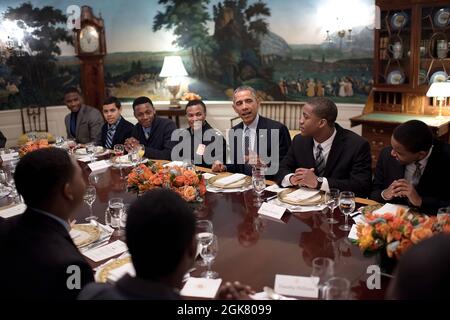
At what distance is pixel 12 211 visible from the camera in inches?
100

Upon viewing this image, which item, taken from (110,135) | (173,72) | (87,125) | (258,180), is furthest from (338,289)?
(173,72)

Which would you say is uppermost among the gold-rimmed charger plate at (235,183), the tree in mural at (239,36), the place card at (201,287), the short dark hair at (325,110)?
the tree in mural at (239,36)

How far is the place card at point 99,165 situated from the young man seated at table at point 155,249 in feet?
7.78

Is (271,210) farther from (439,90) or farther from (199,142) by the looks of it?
(439,90)

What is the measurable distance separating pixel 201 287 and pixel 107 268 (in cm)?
42

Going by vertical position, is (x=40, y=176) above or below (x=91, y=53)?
below

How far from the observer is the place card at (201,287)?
1624mm

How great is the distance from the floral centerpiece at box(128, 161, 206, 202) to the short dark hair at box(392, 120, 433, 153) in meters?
1.20

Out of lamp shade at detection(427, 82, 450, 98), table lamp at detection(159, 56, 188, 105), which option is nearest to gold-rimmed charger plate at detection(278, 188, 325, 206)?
lamp shade at detection(427, 82, 450, 98)

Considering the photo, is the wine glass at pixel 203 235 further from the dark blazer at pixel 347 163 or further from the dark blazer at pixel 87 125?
the dark blazer at pixel 87 125

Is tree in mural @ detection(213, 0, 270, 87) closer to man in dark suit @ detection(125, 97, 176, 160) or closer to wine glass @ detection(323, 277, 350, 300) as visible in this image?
man in dark suit @ detection(125, 97, 176, 160)

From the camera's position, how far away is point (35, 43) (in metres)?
7.20

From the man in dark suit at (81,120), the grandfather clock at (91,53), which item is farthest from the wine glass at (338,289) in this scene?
the grandfather clock at (91,53)

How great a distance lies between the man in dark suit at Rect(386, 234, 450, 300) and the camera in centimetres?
93
